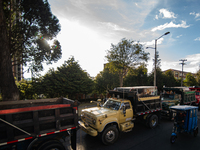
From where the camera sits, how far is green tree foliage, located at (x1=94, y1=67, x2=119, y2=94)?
24.9m

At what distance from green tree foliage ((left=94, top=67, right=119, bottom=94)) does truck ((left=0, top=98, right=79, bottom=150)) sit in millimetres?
19995

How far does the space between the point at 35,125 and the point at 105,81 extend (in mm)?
21751

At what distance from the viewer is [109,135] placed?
6.16 m

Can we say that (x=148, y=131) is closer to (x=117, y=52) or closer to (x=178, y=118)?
(x=178, y=118)

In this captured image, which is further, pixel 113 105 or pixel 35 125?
pixel 113 105

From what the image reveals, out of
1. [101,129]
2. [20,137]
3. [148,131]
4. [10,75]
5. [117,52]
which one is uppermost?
[117,52]

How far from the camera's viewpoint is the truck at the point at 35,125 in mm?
3537

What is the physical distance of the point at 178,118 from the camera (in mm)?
7203

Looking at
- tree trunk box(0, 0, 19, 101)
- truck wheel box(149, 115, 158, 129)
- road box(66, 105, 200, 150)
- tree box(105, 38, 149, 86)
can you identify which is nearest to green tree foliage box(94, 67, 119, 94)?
tree box(105, 38, 149, 86)

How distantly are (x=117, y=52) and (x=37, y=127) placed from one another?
16472 mm

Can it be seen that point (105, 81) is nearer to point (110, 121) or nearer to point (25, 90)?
point (25, 90)

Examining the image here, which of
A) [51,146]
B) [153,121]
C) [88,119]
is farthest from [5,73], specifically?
[153,121]

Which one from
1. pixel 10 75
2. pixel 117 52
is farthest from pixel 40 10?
pixel 117 52

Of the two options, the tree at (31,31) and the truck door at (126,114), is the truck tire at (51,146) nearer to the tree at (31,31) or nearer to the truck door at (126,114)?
the truck door at (126,114)
